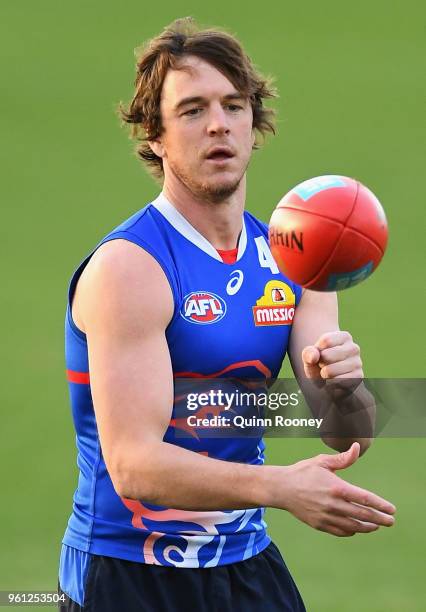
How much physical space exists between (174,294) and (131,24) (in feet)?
60.8

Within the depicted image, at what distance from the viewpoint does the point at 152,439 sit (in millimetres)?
4734

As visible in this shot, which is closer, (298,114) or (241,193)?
(241,193)

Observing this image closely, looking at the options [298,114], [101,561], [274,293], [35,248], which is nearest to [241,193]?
[274,293]

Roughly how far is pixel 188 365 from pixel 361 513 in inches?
37.8

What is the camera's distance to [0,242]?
608 inches

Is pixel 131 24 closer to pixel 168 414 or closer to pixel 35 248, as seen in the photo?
pixel 35 248

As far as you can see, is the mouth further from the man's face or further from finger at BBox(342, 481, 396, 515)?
finger at BBox(342, 481, 396, 515)

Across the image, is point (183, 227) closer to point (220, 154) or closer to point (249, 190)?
point (220, 154)

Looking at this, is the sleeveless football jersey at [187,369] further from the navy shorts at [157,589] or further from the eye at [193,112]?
the eye at [193,112]

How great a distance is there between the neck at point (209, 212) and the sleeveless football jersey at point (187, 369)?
58mm

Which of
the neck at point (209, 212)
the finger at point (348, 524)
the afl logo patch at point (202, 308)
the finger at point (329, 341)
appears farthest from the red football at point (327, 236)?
the finger at point (348, 524)

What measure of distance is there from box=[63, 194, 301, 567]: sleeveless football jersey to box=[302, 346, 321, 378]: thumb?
336mm

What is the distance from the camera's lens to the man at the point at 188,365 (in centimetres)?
468

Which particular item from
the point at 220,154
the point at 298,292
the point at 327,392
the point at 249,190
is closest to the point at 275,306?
the point at 298,292
